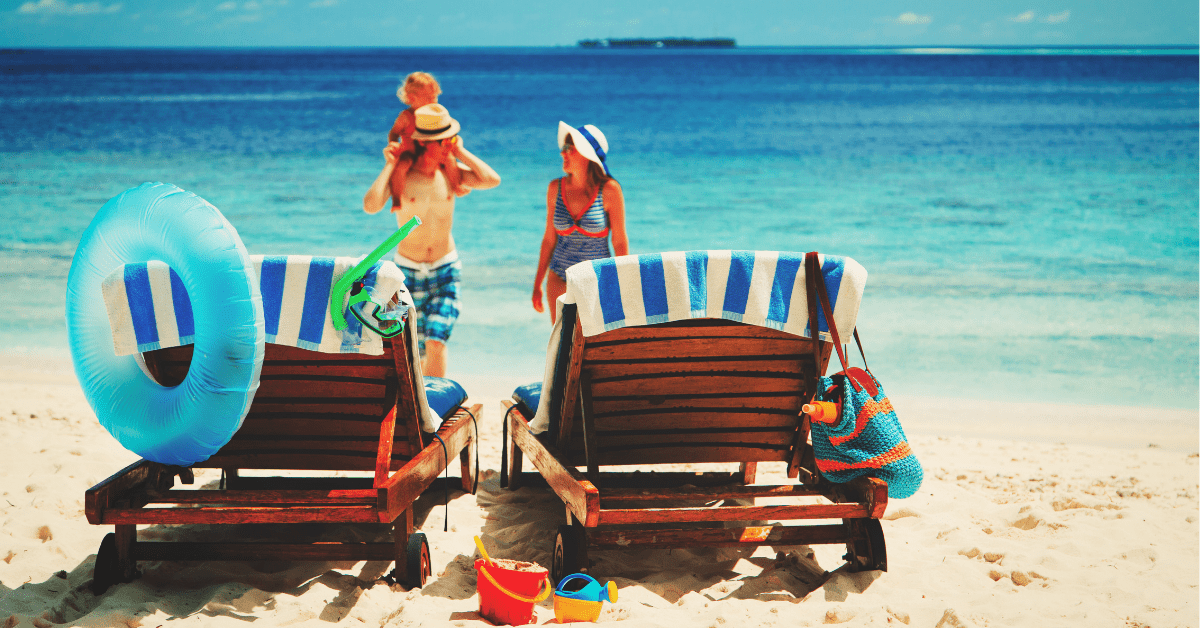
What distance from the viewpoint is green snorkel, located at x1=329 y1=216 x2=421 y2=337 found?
7.86 ft

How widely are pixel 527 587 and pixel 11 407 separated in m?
3.59

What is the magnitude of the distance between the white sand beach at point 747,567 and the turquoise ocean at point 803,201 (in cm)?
245

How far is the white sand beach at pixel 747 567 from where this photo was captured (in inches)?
94.1

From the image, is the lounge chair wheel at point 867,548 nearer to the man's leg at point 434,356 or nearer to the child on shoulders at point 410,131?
the man's leg at point 434,356

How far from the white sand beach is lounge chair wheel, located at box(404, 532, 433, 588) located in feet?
0.14

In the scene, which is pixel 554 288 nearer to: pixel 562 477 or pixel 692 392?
pixel 692 392

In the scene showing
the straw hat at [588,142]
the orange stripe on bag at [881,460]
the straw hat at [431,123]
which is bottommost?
the orange stripe on bag at [881,460]

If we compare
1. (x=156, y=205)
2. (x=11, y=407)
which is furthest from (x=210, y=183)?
(x=156, y=205)

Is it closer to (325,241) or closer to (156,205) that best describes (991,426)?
(156,205)

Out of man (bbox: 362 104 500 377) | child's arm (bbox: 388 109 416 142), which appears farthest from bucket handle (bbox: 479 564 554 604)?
child's arm (bbox: 388 109 416 142)

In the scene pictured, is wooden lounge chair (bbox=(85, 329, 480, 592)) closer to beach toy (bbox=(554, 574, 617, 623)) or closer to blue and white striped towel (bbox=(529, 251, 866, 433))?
beach toy (bbox=(554, 574, 617, 623))

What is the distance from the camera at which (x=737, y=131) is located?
2456 centimetres

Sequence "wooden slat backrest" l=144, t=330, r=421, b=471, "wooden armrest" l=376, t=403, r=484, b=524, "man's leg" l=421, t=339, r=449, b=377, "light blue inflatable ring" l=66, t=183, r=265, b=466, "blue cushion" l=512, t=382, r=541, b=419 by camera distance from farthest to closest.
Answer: "man's leg" l=421, t=339, r=449, b=377, "blue cushion" l=512, t=382, r=541, b=419, "wooden slat backrest" l=144, t=330, r=421, b=471, "wooden armrest" l=376, t=403, r=484, b=524, "light blue inflatable ring" l=66, t=183, r=265, b=466

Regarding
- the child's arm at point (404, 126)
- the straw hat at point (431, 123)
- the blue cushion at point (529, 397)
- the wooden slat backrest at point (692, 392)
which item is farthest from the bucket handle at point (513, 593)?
the child's arm at point (404, 126)
